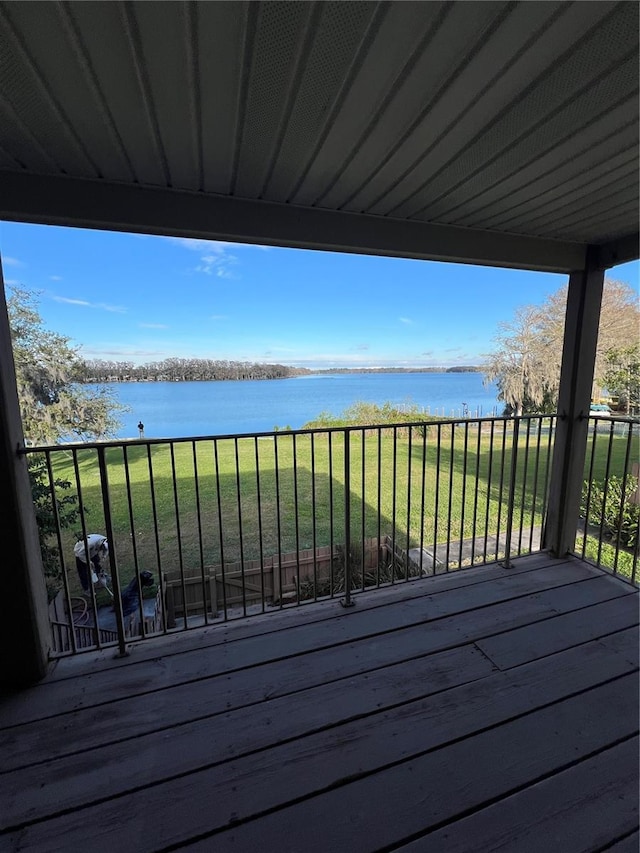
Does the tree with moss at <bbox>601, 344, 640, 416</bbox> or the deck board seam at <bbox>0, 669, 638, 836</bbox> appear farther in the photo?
the tree with moss at <bbox>601, 344, 640, 416</bbox>

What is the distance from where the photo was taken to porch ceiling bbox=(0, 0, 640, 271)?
0.84 m

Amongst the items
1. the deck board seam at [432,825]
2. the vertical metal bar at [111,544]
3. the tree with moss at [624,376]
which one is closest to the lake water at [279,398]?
the tree with moss at [624,376]

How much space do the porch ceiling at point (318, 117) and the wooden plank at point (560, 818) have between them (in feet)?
6.88

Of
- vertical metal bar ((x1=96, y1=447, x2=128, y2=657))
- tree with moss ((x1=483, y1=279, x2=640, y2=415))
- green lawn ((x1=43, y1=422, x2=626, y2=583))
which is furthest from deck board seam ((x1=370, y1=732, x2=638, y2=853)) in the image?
tree with moss ((x1=483, y1=279, x2=640, y2=415))

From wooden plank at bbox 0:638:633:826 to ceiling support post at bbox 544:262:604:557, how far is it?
1.14 m

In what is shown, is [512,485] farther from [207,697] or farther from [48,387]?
[48,387]

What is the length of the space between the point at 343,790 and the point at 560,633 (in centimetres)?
137

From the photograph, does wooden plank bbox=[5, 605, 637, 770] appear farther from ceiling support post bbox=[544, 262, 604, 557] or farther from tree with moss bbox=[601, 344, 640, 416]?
tree with moss bbox=[601, 344, 640, 416]

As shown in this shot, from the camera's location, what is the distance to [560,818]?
1.07 meters

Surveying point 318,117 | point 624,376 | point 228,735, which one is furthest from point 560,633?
point 624,376

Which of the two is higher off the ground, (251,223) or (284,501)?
(251,223)

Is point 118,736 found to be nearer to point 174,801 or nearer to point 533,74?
point 174,801

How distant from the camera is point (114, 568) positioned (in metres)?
1.74

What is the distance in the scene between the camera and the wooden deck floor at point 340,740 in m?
1.05
